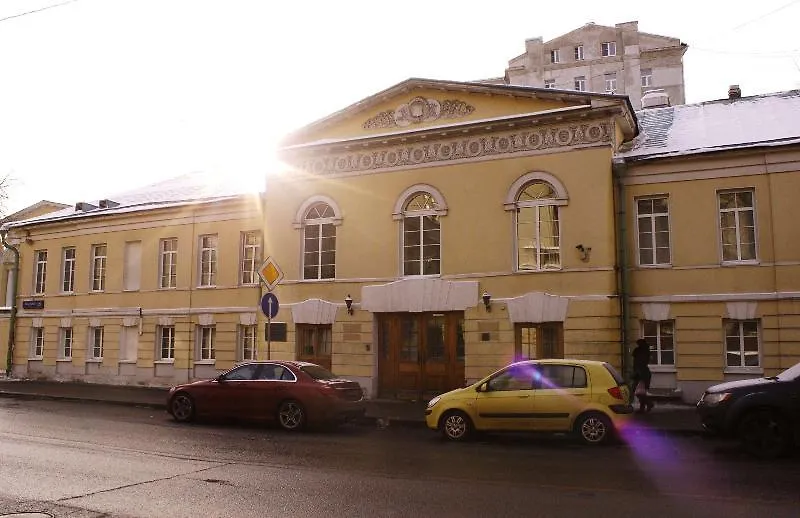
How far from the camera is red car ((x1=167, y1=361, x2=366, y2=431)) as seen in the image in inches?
568

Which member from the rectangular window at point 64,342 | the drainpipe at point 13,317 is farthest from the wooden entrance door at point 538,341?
the drainpipe at point 13,317

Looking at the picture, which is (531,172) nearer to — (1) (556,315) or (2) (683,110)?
(1) (556,315)

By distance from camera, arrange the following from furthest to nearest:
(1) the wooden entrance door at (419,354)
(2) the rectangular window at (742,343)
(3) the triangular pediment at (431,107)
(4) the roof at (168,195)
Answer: (4) the roof at (168,195), (1) the wooden entrance door at (419,354), (3) the triangular pediment at (431,107), (2) the rectangular window at (742,343)

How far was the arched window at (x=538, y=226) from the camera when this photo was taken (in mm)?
18797

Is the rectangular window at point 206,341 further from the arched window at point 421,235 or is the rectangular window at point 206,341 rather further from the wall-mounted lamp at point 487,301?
the wall-mounted lamp at point 487,301

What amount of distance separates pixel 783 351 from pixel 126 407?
17.8m

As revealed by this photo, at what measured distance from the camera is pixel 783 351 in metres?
16.8

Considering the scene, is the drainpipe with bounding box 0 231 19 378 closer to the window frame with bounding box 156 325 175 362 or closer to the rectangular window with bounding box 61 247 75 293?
the rectangular window with bounding box 61 247 75 293

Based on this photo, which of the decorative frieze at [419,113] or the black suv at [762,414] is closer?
the black suv at [762,414]

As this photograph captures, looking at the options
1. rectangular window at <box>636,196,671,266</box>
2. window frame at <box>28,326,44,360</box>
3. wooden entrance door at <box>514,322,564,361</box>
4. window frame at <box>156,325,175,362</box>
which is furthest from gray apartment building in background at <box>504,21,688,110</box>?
window frame at <box>28,326,44,360</box>

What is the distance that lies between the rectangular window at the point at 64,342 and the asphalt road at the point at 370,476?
15.3m

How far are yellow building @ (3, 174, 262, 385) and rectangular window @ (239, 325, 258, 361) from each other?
4cm

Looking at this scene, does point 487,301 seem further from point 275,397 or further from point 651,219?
point 275,397

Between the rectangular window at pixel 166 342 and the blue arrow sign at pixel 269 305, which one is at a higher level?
the blue arrow sign at pixel 269 305
